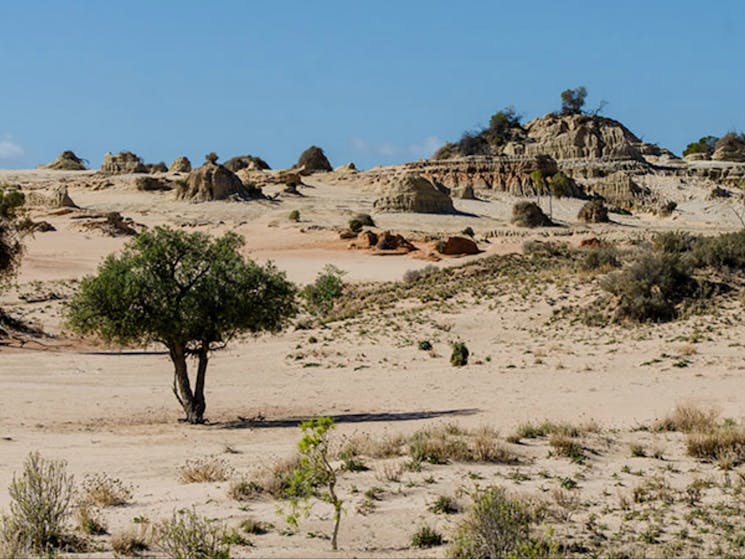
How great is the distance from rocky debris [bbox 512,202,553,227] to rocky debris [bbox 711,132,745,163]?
62280 mm

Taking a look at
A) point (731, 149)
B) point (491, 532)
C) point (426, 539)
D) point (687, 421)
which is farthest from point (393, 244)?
point (731, 149)

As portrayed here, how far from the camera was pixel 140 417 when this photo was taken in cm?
2064

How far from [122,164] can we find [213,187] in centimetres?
3280

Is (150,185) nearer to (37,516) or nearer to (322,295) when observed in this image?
(322,295)

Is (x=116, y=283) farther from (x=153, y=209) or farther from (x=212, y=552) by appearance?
(x=153, y=209)

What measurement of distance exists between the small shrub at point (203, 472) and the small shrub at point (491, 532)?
4046 mm

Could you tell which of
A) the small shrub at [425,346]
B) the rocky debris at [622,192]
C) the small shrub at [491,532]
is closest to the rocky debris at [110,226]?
the small shrub at [425,346]

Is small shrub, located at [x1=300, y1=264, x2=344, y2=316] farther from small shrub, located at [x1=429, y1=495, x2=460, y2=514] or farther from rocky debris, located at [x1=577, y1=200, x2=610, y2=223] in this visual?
rocky debris, located at [x1=577, y1=200, x2=610, y2=223]

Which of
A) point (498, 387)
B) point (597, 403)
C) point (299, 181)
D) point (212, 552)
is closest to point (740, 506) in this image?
point (212, 552)

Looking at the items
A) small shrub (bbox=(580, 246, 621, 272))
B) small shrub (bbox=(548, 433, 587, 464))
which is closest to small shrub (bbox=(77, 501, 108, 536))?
small shrub (bbox=(548, 433, 587, 464))

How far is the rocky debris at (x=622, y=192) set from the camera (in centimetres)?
9338

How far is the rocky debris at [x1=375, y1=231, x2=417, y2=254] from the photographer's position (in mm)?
54312

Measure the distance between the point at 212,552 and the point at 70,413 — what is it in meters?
12.8

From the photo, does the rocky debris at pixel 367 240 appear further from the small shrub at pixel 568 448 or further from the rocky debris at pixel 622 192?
the rocky debris at pixel 622 192
